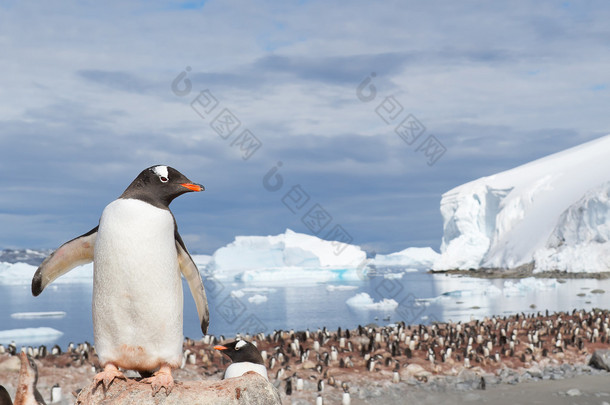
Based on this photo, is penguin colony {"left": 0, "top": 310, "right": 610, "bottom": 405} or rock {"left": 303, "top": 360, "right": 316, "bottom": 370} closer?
penguin colony {"left": 0, "top": 310, "right": 610, "bottom": 405}

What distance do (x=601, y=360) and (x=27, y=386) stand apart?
1350 centimetres

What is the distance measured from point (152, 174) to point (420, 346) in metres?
12.3

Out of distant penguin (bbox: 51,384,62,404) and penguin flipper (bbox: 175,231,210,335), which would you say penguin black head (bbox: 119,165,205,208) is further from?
distant penguin (bbox: 51,384,62,404)

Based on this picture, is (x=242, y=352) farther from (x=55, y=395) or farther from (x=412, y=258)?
(x=412, y=258)

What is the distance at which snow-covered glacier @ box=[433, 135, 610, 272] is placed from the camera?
7281 cm

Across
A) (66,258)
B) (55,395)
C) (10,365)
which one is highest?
(66,258)

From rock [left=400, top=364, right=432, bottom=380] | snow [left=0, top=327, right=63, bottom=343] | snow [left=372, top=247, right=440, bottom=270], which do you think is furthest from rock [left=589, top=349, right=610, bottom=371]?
snow [left=372, top=247, right=440, bottom=270]

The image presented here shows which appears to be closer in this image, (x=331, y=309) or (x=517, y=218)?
(x=331, y=309)

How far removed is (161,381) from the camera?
499 centimetres

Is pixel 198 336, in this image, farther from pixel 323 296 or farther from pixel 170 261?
pixel 323 296

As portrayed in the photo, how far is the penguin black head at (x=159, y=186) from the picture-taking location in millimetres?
4891

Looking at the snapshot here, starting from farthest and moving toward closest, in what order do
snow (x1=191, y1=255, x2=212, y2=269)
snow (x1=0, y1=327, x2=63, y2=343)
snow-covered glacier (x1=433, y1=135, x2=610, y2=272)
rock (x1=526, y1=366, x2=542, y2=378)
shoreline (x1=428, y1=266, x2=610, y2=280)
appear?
1. snow (x1=191, y1=255, x2=212, y2=269)
2. snow-covered glacier (x1=433, y1=135, x2=610, y2=272)
3. shoreline (x1=428, y1=266, x2=610, y2=280)
4. snow (x1=0, y1=327, x2=63, y2=343)
5. rock (x1=526, y1=366, x2=542, y2=378)

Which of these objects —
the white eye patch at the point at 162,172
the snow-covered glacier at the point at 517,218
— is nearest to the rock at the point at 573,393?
the white eye patch at the point at 162,172

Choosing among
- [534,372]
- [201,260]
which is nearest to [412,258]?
[201,260]
